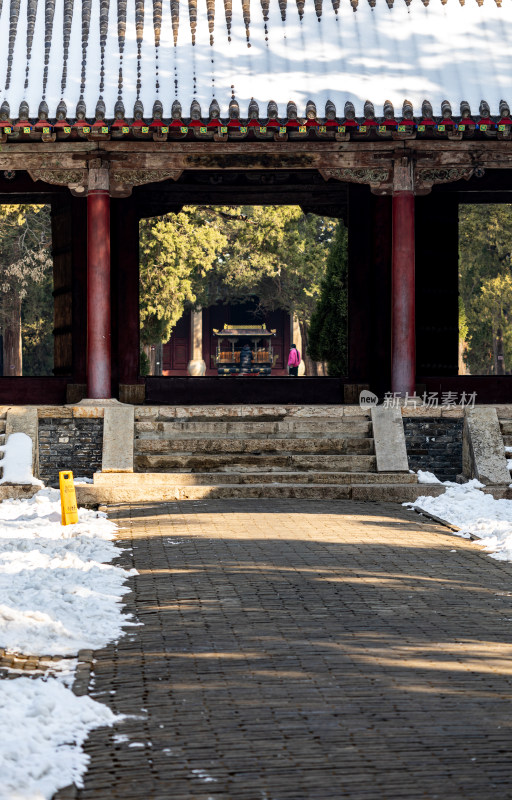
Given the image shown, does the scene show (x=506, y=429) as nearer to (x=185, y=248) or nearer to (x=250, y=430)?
(x=250, y=430)

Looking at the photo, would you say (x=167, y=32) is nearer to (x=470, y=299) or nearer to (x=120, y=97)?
(x=120, y=97)

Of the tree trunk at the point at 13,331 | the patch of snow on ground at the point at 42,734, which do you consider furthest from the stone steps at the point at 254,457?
the tree trunk at the point at 13,331

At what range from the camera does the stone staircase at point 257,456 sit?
12.8 meters

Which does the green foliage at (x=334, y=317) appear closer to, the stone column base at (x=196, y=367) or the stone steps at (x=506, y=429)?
the stone steps at (x=506, y=429)

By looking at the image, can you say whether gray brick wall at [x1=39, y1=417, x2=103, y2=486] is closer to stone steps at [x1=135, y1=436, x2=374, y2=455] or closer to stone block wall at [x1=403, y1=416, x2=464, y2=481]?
stone steps at [x1=135, y1=436, x2=374, y2=455]

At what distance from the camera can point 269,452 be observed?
13.9 m

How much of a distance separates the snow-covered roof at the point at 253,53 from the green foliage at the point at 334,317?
280 inches

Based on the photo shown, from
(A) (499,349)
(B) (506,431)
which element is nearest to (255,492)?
(B) (506,431)

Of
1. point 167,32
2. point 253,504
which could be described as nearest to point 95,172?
point 167,32

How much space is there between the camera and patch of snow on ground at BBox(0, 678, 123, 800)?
412 cm

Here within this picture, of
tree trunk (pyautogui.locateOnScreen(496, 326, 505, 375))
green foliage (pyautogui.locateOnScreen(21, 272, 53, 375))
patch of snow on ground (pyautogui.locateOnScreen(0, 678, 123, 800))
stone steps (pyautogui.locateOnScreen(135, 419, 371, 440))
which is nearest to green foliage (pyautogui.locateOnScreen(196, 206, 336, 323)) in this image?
green foliage (pyautogui.locateOnScreen(21, 272, 53, 375))

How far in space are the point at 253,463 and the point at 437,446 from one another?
2.45 metres

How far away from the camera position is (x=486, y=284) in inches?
1347

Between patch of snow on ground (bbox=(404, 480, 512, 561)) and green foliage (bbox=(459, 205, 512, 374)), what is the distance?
1935 centimetres
